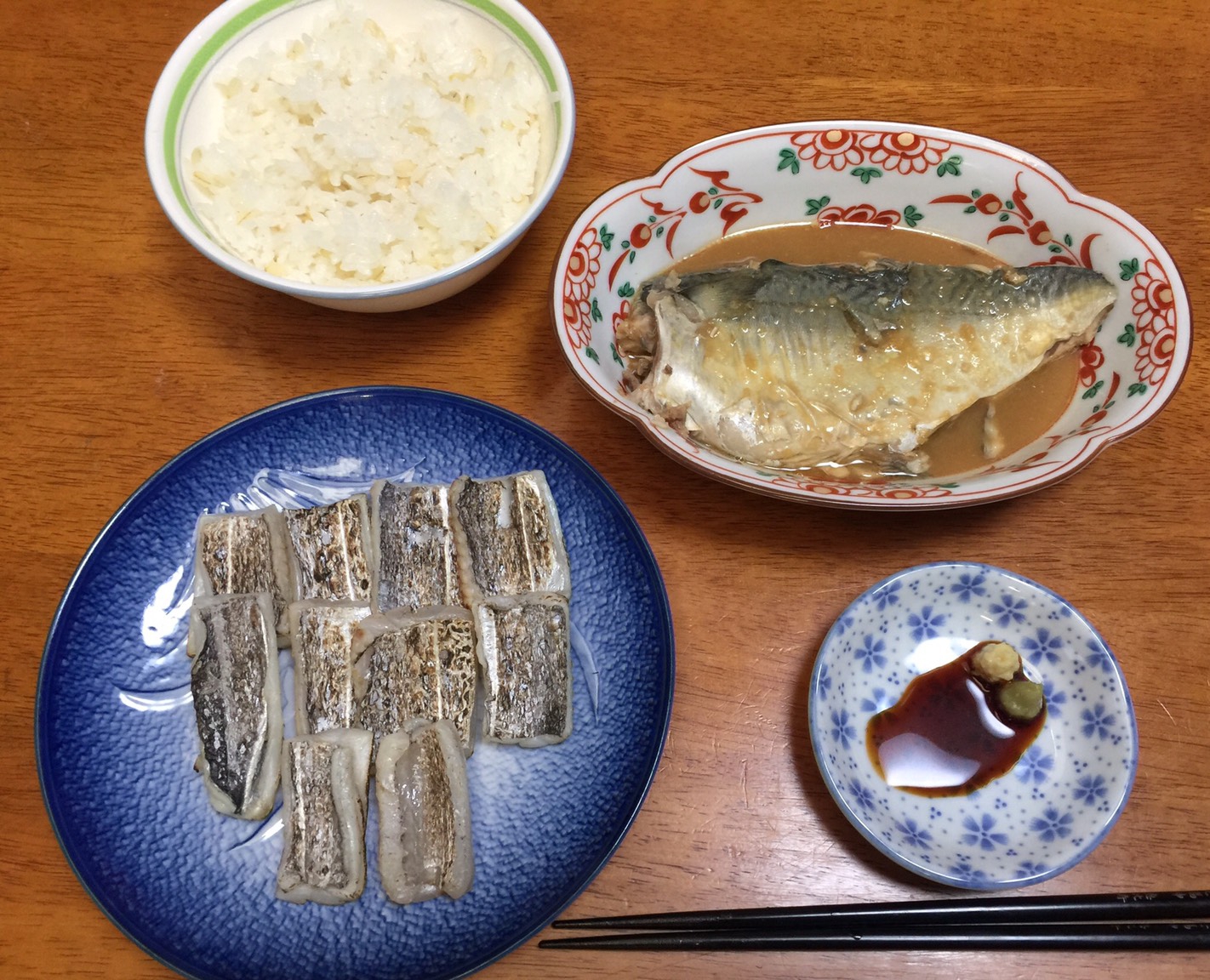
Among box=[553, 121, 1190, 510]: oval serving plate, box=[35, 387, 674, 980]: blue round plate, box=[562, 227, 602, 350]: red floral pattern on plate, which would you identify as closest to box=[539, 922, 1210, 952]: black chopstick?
box=[35, 387, 674, 980]: blue round plate

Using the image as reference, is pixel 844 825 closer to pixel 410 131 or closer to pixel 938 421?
pixel 938 421

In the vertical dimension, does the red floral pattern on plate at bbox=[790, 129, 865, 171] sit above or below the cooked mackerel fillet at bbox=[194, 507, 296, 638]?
above

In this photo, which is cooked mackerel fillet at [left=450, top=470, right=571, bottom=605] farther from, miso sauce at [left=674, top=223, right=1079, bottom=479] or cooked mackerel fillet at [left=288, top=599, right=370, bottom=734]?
miso sauce at [left=674, top=223, right=1079, bottom=479]

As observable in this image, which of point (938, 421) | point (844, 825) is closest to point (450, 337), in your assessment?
point (938, 421)

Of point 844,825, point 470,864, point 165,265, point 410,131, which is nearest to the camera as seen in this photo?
point 470,864

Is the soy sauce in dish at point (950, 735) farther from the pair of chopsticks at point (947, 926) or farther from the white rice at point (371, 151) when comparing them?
the white rice at point (371, 151)

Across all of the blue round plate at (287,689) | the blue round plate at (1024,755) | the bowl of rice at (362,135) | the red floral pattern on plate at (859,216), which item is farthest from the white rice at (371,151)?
the blue round plate at (1024,755)
